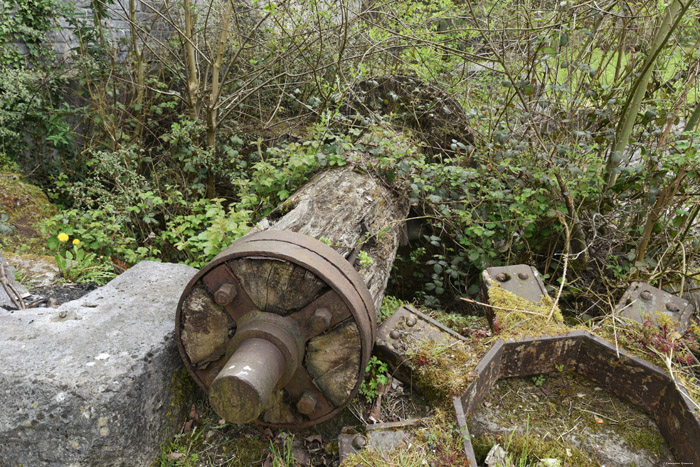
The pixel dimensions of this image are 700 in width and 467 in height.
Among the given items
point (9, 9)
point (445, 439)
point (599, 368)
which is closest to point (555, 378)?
point (599, 368)

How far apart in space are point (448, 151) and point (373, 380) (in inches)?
104

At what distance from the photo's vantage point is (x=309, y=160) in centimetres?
368

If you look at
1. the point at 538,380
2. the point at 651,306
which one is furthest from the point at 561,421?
the point at 651,306

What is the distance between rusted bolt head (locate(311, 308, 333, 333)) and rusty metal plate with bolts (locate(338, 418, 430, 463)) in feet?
1.77

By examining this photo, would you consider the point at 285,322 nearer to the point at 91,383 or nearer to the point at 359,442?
the point at 359,442

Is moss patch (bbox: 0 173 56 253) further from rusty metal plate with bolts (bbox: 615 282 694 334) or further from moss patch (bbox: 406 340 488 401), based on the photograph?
rusty metal plate with bolts (bbox: 615 282 694 334)

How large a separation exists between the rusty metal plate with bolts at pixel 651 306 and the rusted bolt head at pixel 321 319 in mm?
1777

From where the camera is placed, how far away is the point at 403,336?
2545 mm

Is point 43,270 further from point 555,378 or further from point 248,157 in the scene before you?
point 555,378

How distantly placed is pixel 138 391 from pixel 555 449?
2.01m

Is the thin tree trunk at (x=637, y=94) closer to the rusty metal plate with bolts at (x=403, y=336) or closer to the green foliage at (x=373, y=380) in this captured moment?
the rusty metal plate with bolts at (x=403, y=336)

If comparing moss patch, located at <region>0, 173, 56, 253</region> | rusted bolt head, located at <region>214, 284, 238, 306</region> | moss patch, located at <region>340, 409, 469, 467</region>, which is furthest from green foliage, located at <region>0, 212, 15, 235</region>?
moss patch, located at <region>340, 409, 469, 467</region>

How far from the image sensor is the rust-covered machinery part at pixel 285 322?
187 cm

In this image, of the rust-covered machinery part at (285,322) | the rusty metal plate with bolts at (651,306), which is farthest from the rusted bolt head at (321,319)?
the rusty metal plate with bolts at (651,306)
